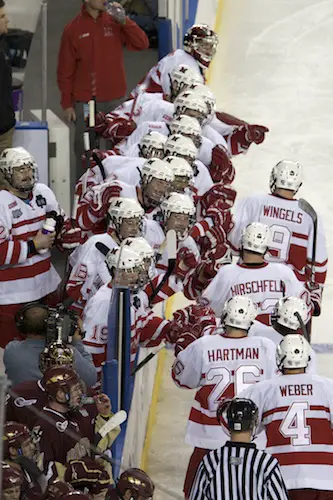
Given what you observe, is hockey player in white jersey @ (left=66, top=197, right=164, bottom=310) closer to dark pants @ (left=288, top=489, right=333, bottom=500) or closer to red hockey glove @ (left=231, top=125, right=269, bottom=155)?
dark pants @ (left=288, top=489, right=333, bottom=500)

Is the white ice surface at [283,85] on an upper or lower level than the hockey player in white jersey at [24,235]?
lower

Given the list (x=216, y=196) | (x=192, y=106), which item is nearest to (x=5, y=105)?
(x=192, y=106)

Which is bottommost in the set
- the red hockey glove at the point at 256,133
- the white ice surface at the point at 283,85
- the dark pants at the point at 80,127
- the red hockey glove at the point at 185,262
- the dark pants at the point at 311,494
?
the white ice surface at the point at 283,85

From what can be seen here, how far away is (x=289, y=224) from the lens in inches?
320

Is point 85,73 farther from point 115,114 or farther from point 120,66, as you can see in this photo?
point 115,114

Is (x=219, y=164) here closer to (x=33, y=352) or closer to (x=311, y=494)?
(x=33, y=352)

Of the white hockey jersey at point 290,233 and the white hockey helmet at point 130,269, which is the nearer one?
the white hockey helmet at point 130,269

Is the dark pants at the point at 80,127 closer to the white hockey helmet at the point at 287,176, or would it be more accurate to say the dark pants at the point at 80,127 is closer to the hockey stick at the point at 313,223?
the white hockey helmet at the point at 287,176

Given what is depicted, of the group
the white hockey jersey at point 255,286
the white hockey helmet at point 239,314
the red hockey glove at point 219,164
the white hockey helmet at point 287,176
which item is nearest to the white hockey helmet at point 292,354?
the white hockey helmet at point 239,314

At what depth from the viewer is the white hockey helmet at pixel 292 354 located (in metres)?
6.15

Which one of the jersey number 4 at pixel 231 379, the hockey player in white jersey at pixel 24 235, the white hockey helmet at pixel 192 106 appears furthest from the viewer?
the white hockey helmet at pixel 192 106

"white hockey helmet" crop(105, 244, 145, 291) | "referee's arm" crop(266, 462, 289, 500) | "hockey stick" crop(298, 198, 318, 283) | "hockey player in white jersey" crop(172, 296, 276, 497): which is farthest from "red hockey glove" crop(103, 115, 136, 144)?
"referee's arm" crop(266, 462, 289, 500)

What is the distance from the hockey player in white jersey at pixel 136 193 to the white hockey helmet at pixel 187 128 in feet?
2.11

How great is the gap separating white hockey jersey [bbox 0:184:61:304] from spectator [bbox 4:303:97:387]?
2.71ft
